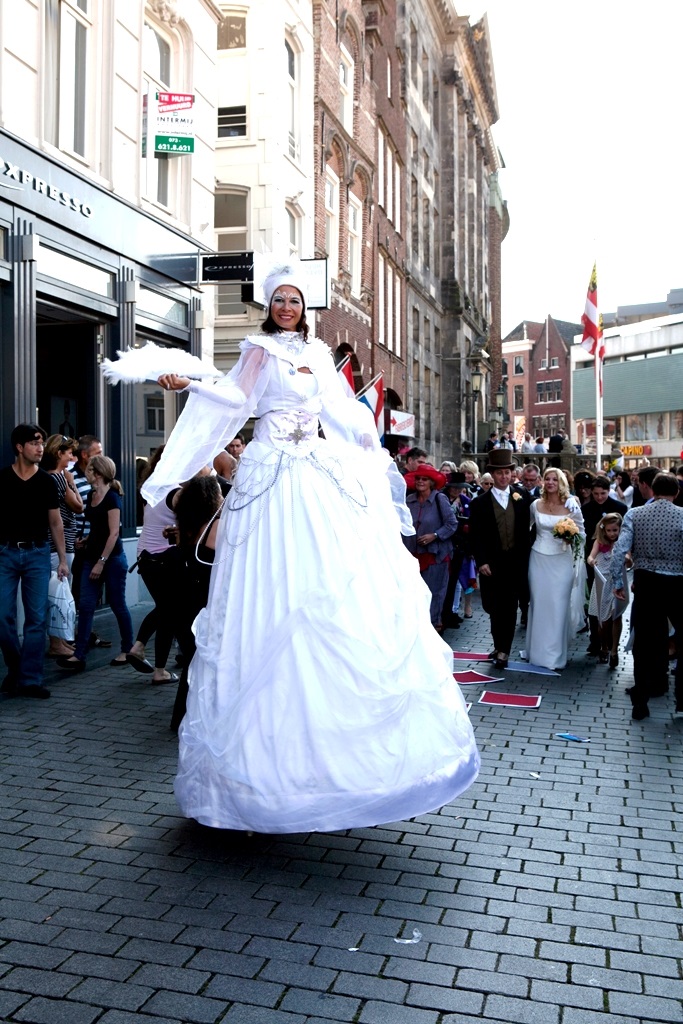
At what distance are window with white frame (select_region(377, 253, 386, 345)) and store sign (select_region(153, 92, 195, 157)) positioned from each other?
15.4 meters

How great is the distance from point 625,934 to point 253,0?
19416mm

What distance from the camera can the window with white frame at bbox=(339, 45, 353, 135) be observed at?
24.8 meters

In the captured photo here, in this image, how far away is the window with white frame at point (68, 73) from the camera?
37.8 ft

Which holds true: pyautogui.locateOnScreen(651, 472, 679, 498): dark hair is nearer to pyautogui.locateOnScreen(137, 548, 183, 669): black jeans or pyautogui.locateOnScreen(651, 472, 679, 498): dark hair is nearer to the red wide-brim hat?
the red wide-brim hat

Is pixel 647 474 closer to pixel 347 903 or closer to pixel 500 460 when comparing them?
pixel 500 460

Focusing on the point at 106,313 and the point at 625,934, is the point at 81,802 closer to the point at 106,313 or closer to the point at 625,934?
the point at 625,934

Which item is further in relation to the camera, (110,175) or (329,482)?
(110,175)

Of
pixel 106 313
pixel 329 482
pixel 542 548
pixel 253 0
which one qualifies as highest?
pixel 253 0

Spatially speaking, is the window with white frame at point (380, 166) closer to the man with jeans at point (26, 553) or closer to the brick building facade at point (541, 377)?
the man with jeans at point (26, 553)

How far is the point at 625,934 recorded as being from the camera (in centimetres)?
376

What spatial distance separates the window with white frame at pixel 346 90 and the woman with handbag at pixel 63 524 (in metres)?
17.9

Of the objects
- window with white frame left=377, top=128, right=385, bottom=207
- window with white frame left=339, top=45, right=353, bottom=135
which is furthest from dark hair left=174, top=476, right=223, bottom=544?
window with white frame left=377, top=128, right=385, bottom=207

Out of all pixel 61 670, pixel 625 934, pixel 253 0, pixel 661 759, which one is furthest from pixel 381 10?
pixel 625 934

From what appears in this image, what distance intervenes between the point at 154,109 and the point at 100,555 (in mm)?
7360
